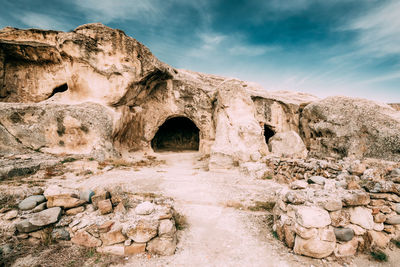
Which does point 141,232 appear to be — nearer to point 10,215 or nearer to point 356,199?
point 10,215

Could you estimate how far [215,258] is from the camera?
3164 mm

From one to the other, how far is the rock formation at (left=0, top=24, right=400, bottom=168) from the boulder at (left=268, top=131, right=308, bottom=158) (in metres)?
0.06

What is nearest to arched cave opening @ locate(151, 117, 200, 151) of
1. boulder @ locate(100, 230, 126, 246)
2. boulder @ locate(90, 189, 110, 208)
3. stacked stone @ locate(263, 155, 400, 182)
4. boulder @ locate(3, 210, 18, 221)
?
stacked stone @ locate(263, 155, 400, 182)

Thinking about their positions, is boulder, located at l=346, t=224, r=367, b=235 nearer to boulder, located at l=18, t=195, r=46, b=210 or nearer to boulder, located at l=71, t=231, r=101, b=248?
boulder, located at l=71, t=231, r=101, b=248

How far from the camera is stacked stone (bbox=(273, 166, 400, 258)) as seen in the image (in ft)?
10.3

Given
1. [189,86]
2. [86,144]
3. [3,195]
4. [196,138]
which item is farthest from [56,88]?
[196,138]

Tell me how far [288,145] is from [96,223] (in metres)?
10.1

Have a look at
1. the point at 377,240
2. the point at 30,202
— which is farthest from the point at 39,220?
the point at 377,240

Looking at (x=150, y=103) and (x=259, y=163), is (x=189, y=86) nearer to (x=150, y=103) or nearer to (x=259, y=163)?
(x=150, y=103)

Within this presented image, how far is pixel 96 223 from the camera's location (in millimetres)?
3506

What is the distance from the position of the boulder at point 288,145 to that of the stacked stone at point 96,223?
8.20 m

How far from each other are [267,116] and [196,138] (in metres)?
8.08

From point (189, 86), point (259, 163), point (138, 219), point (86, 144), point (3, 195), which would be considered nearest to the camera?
point (138, 219)

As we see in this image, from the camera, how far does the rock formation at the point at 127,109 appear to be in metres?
8.75
